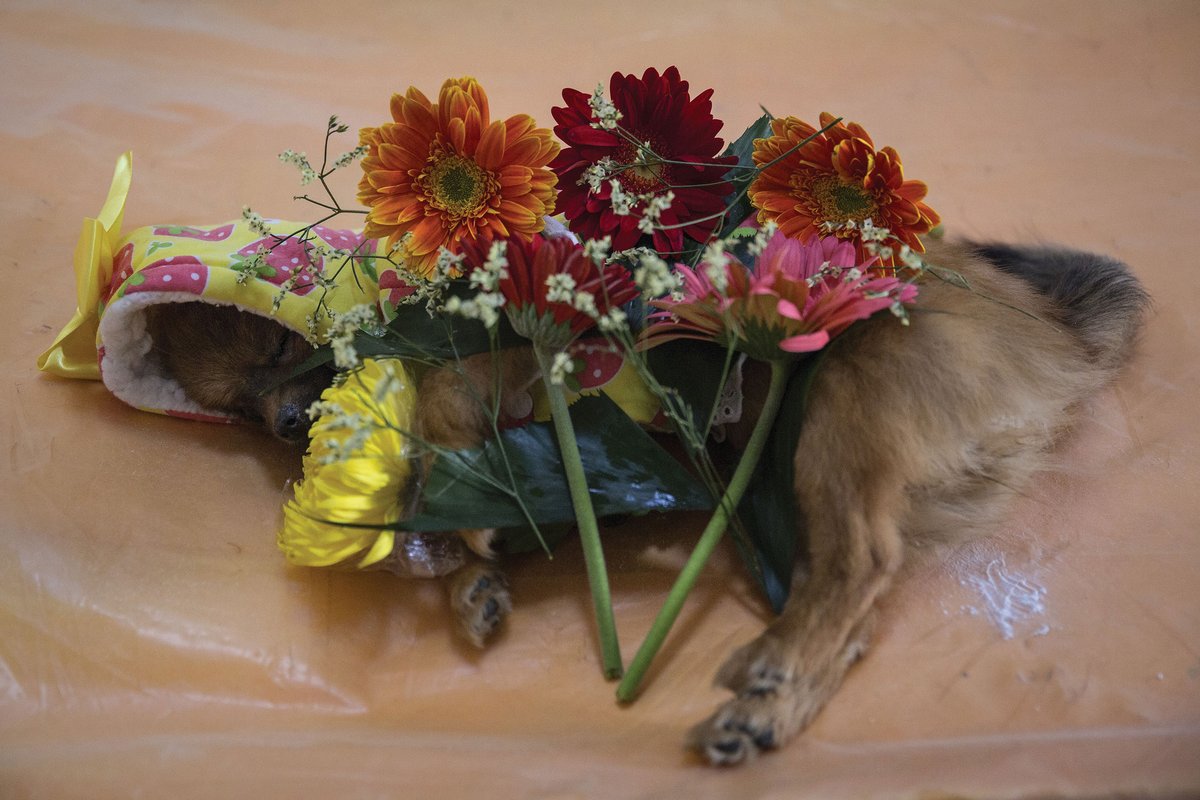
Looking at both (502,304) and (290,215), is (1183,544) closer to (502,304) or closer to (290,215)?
(502,304)

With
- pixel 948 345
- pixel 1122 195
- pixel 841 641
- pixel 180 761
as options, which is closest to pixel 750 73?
pixel 1122 195

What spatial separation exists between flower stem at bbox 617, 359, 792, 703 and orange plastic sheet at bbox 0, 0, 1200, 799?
6 cm

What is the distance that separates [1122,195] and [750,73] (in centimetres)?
109

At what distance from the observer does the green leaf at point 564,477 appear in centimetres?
140

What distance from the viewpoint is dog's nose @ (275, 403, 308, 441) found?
176cm

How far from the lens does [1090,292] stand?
180 cm

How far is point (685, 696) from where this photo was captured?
134cm

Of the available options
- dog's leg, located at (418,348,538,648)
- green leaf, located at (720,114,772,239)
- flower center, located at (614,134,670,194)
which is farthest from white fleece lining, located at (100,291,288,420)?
green leaf, located at (720,114,772,239)

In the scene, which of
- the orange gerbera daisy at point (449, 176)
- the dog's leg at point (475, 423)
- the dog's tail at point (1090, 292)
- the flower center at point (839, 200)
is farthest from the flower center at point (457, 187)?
the dog's tail at point (1090, 292)

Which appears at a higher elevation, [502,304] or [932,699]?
[502,304]

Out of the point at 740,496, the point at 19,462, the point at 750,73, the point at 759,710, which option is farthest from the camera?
the point at 750,73

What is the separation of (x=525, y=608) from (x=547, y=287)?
516mm

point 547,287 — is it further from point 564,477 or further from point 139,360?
point 139,360

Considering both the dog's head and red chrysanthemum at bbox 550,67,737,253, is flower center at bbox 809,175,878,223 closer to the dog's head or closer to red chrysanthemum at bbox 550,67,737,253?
red chrysanthemum at bbox 550,67,737,253
